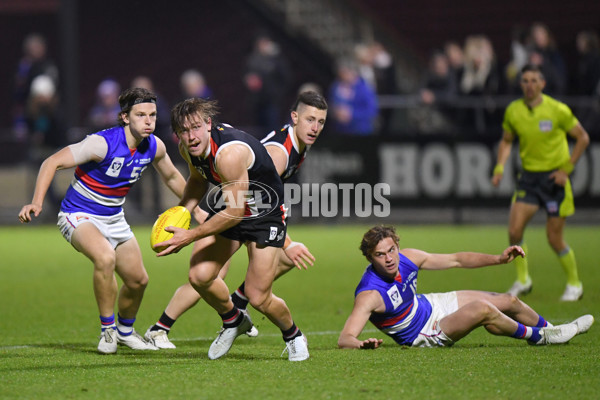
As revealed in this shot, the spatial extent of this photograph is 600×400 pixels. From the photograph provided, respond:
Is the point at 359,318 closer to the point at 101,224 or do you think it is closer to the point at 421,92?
the point at 101,224

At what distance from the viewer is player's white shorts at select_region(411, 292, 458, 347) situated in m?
7.54

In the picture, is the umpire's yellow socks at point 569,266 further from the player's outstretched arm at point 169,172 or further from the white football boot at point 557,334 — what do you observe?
the player's outstretched arm at point 169,172

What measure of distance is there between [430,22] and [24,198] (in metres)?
12.2

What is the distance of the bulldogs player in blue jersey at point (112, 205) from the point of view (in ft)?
24.8

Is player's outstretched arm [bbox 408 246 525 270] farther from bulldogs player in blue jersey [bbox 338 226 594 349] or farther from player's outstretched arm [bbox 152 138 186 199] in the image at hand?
player's outstretched arm [bbox 152 138 186 199]

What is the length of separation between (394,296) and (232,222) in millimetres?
1426

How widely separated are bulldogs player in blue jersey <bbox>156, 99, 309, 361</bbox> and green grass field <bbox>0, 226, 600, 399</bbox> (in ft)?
1.06

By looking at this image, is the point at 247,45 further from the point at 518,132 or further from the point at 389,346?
the point at 389,346

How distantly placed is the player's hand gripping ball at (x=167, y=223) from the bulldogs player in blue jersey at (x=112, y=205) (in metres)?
0.75

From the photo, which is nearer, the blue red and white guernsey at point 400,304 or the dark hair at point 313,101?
the blue red and white guernsey at point 400,304

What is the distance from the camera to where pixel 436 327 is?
297 inches

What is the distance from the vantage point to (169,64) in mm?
26969

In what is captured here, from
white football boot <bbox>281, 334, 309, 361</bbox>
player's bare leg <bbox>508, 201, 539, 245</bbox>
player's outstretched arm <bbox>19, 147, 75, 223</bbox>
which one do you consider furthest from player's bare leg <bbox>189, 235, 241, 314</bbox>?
player's bare leg <bbox>508, 201, 539, 245</bbox>

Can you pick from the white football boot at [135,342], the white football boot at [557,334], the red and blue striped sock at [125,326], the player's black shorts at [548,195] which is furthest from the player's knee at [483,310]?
the player's black shorts at [548,195]
